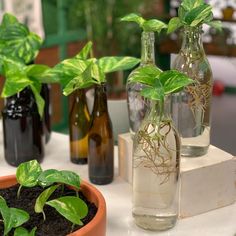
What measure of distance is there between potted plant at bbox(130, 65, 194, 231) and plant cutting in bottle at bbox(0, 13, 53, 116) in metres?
0.36

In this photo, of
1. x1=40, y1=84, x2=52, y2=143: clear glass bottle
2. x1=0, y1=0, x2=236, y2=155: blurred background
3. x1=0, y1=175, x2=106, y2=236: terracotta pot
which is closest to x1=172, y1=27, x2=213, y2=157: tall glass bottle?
x1=0, y1=175, x2=106, y2=236: terracotta pot

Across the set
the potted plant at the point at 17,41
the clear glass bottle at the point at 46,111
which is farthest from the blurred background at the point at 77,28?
the potted plant at the point at 17,41

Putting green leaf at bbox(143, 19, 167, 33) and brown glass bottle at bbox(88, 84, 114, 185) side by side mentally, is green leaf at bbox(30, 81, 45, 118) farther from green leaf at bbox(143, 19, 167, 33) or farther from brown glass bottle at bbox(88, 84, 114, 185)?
green leaf at bbox(143, 19, 167, 33)

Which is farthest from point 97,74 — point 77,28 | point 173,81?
point 77,28

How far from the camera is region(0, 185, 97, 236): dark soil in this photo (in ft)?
2.85

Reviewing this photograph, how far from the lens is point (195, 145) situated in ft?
3.71

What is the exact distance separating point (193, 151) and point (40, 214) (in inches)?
15.5

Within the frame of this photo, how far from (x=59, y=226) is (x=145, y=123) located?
270 millimetres

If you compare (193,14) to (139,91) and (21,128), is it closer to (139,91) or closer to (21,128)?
(139,91)

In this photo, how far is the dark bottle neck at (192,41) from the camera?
107cm

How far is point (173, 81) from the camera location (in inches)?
36.4

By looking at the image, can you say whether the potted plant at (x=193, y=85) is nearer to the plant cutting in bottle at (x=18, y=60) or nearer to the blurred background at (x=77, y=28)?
the plant cutting in bottle at (x=18, y=60)

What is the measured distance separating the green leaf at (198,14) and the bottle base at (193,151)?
28 centimetres

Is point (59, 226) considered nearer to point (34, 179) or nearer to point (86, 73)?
point (34, 179)
